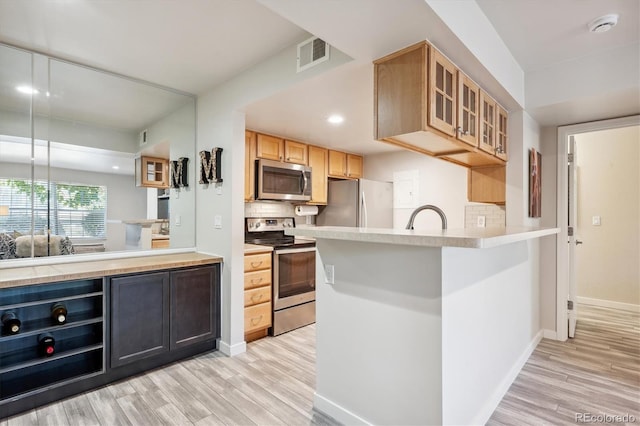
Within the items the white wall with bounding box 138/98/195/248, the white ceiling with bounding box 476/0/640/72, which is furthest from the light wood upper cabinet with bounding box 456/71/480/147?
the white wall with bounding box 138/98/195/248

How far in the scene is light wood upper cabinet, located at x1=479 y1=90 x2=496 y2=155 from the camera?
7.67ft

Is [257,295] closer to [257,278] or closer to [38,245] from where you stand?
[257,278]

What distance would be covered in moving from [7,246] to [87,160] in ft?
2.75

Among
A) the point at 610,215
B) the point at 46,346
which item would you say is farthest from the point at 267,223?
the point at 610,215

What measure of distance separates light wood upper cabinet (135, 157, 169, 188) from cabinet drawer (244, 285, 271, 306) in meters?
1.34

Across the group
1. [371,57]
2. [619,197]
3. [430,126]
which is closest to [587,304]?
[619,197]

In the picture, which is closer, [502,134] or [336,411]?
[336,411]

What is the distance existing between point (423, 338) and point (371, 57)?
156 cm

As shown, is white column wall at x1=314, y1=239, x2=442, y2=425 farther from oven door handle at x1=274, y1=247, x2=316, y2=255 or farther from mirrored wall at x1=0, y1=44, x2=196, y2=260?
mirrored wall at x1=0, y1=44, x2=196, y2=260

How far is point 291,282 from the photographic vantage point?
3.45 meters

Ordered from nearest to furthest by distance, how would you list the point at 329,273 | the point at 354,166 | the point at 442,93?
the point at 442,93, the point at 329,273, the point at 354,166

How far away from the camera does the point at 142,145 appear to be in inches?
119

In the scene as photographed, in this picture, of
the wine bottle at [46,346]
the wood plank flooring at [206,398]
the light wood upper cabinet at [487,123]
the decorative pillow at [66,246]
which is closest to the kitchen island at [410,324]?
the wood plank flooring at [206,398]

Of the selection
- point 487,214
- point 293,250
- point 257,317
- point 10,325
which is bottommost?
point 257,317
